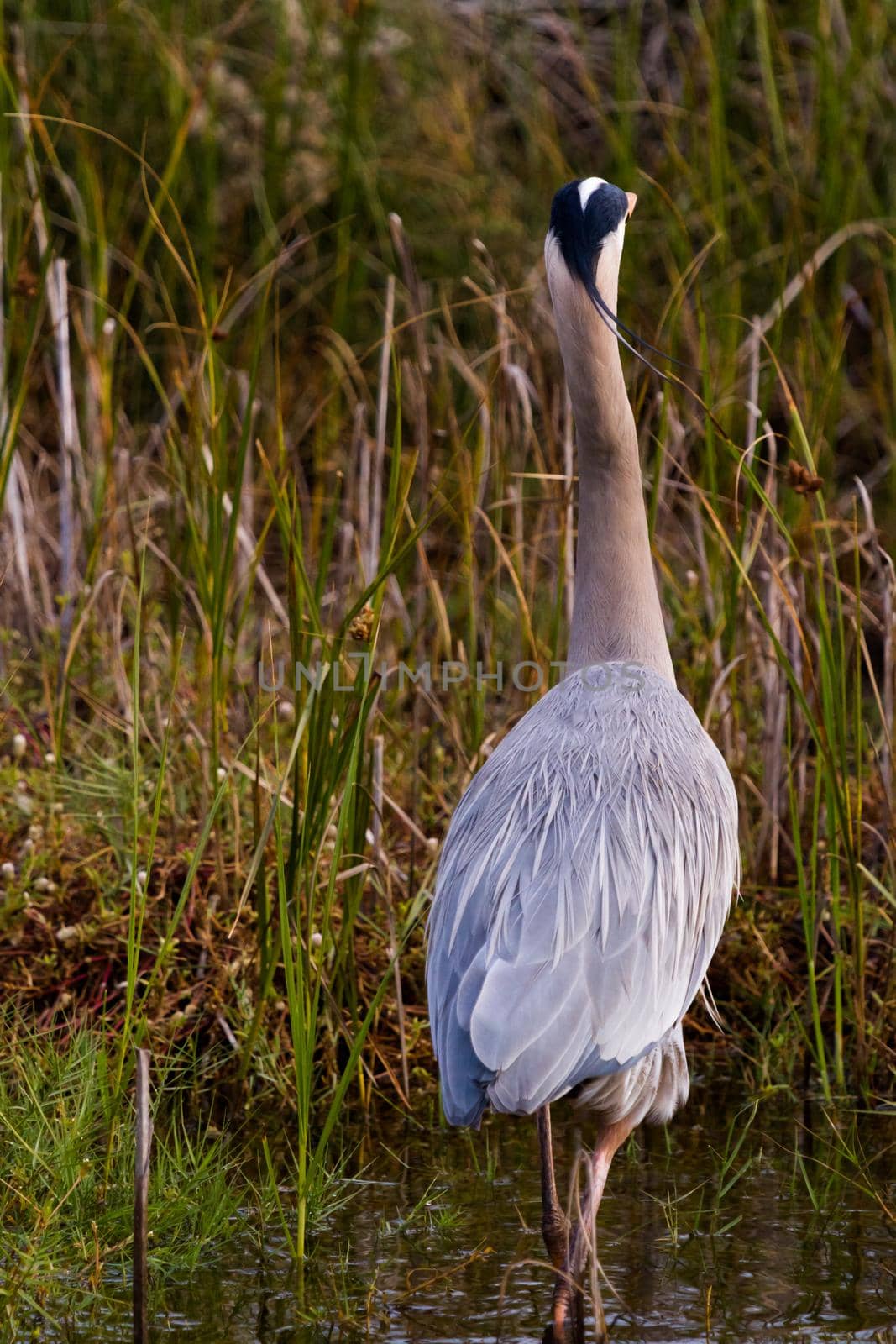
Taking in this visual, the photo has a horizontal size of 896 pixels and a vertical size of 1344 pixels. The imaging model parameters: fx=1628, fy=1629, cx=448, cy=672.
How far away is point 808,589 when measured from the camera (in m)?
4.10

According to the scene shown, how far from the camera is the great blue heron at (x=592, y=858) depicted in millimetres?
2551

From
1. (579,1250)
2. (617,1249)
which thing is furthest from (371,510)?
(579,1250)

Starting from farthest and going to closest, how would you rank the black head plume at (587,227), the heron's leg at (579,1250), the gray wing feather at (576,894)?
the black head plume at (587,227) → the heron's leg at (579,1250) → the gray wing feather at (576,894)

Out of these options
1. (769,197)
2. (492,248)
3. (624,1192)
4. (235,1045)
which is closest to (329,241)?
(492,248)

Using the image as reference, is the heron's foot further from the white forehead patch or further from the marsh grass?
the white forehead patch

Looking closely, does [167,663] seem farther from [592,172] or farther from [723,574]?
[592,172]

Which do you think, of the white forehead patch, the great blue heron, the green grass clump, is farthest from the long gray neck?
the green grass clump

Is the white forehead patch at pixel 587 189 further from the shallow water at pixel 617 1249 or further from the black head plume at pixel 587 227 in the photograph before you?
the shallow water at pixel 617 1249

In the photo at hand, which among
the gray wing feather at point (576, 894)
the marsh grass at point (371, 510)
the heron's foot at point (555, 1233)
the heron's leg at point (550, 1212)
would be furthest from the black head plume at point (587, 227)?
the heron's foot at point (555, 1233)

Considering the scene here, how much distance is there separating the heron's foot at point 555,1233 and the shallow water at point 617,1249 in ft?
0.29

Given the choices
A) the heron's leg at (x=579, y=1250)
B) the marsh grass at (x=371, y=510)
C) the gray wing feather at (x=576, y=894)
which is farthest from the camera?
the marsh grass at (x=371, y=510)

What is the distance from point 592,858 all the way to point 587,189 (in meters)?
1.26

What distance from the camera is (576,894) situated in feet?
8.91

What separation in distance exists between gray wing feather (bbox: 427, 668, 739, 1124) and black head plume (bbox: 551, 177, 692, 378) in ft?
2.31
